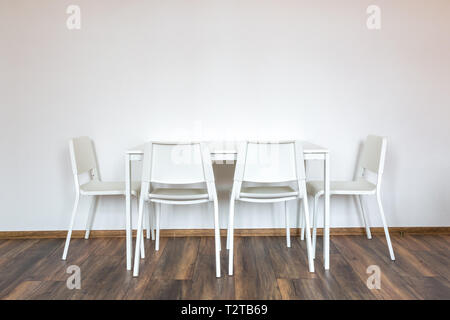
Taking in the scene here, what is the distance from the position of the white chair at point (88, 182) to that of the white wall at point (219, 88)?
0.08m

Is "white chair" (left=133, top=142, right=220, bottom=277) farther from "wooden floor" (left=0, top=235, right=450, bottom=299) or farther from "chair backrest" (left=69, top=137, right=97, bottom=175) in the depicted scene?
"chair backrest" (left=69, top=137, right=97, bottom=175)

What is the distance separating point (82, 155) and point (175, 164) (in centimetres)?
83

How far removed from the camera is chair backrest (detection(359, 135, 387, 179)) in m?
2.32

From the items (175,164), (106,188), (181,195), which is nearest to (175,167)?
(175,164)

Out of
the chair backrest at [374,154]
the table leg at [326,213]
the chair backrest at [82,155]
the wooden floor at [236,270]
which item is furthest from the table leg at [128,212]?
the chair backrest at [374,154]

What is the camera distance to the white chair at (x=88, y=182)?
2.36 metres

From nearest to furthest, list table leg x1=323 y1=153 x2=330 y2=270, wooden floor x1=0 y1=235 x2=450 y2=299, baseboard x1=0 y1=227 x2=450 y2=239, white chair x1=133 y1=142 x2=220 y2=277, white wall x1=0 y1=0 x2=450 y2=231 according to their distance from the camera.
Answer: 1. wooden floor x1=0 y1=235 x2=450 y2=299
2. white chair x1=133 y1=142 x2=220 y2=277
3. table leg x1=323 y1=153 x2=330 y2=270
4. white wall x1=0 y1=0 x2=450 y2=231
5. baseboard x1=0 y1=227 x2=450 y2=239

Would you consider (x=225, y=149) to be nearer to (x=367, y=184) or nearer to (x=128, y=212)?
(x=128, y=212)

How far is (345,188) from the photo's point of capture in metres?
2.36

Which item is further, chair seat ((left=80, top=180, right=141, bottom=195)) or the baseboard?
the baseboard

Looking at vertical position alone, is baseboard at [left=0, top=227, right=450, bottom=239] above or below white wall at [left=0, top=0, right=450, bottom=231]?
below

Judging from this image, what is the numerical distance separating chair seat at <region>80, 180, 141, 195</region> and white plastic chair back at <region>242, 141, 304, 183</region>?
2.57 ft

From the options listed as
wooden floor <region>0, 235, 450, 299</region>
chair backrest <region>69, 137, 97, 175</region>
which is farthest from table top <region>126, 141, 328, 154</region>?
wooden floor <region>0, 235, 450, 299</region>
